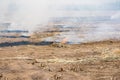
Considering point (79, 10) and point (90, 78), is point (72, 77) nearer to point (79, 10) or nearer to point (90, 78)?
point (90, 78)

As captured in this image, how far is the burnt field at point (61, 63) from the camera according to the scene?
22.4 meters

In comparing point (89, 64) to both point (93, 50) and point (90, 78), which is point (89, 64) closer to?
point (90, 78)

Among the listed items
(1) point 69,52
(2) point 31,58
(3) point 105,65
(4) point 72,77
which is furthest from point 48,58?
(4) point 72,77

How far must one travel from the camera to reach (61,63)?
26422mm

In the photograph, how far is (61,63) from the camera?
26422mm

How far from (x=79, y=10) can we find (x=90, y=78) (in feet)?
389

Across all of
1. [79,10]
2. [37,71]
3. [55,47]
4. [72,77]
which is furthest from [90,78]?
[79,10]

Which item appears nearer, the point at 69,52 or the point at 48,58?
the point at 48,58

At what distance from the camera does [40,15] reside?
82.6 meters

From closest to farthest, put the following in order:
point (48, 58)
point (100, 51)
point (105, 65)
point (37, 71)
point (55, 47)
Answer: point (37, 71)
point (105, 65)
point (48, 58)
point (100, 51)
point (55, 47)

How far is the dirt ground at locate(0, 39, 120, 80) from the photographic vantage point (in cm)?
2239

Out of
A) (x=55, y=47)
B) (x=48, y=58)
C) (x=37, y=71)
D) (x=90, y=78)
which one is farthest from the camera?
(x=55, y=47)

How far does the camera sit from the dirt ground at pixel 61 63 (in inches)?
881

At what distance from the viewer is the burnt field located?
22391 millimetres
